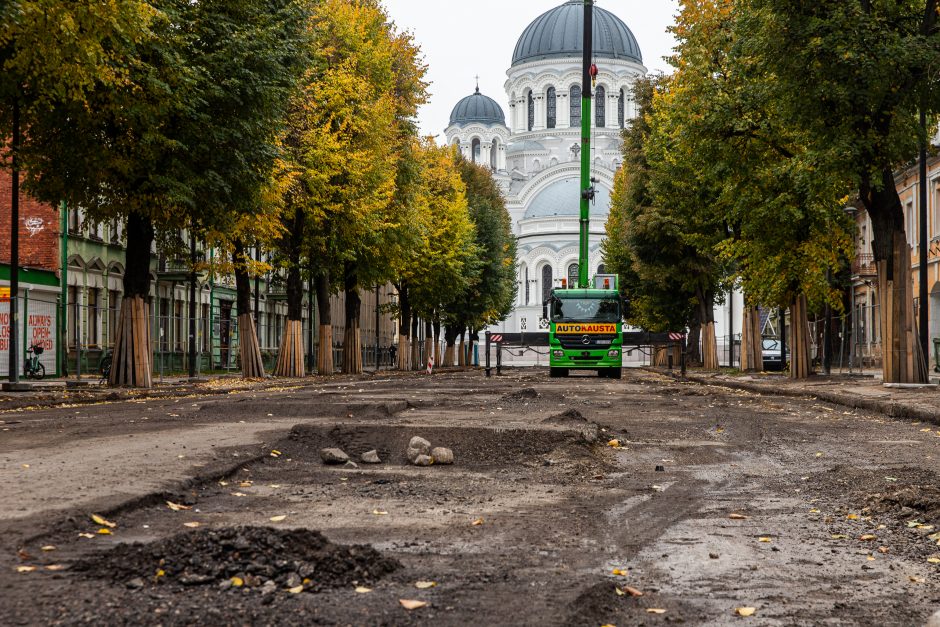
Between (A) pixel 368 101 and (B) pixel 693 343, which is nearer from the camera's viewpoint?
(A) pixel 368 101

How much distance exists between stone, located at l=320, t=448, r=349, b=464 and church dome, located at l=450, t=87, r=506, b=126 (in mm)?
119525

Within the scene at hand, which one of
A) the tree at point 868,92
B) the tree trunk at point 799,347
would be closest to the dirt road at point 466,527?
the tree at point 868,92

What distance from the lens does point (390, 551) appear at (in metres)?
5.17

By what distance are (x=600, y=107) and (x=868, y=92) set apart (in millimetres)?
97780

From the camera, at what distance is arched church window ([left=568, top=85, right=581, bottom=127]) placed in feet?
383

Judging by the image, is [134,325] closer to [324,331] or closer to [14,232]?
[14,232]

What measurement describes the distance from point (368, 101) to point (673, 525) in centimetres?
2889

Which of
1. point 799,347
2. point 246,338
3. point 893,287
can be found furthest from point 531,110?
point 893,287

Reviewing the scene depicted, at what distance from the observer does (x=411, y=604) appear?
4109 millimetres

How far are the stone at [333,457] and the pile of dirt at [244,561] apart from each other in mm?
3864

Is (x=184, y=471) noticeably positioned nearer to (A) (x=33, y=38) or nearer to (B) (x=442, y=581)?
(B) (x=442, y=581)

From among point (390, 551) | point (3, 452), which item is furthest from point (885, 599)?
point (3, 452)

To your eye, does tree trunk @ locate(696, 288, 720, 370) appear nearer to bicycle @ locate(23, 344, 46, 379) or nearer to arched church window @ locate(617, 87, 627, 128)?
bicycle @ locate(23, 344, 46, 379)

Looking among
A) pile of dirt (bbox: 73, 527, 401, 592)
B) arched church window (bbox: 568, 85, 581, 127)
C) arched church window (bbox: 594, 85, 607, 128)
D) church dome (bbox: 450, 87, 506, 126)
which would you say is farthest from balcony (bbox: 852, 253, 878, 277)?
church dome (bbox: 450, 87, 506, 126)
